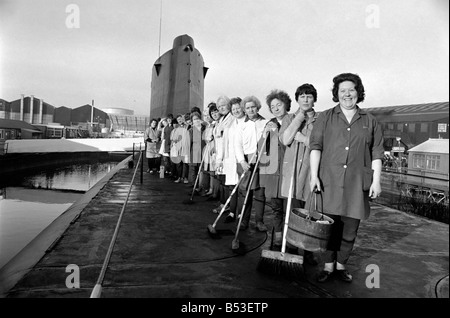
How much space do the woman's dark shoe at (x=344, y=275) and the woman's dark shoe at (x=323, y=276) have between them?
0.08m

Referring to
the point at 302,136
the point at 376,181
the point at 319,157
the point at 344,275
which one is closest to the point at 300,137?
the point at 302,136

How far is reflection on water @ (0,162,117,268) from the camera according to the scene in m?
8.45

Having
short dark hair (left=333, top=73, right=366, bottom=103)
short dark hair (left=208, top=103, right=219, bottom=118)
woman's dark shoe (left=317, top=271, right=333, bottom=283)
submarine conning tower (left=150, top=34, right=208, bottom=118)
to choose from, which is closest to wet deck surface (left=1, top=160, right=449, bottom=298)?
woman's dark shoe (left=317, top=271, right=333, bottom=283)

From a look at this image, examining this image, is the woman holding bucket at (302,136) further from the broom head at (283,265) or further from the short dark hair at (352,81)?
the broom head at (283,265)

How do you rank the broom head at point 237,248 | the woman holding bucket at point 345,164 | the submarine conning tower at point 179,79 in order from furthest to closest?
the submarine conning tower at point 179,79
the broom head at point 237,248
the woman holding bucket at point 345,164

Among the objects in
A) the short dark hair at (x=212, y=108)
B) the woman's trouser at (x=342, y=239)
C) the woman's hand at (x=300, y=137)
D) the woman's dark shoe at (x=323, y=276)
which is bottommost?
the woman's dark shoe at (x=323, y=276)

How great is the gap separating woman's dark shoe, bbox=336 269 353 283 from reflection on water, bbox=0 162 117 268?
6.57 metres

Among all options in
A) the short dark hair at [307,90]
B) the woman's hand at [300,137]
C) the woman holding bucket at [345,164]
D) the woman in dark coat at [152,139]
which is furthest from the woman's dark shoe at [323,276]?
the woman in dark coat at [152,139]

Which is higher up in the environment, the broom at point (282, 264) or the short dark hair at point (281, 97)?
the short dark hair at point (281, 97)

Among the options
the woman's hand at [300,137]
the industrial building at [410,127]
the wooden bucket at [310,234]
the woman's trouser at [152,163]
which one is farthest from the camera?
the industrial building at [410,127]

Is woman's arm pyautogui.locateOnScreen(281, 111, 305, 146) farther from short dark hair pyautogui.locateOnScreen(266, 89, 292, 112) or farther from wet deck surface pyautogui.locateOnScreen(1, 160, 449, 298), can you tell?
wet deck surface pyautogui.locateOnScreen(1, 160, 449, 298)

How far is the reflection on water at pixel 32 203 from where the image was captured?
27.7 feet

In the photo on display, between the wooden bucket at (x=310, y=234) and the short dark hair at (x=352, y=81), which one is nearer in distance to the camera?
the wooden bucket at (x=310, y=234)
